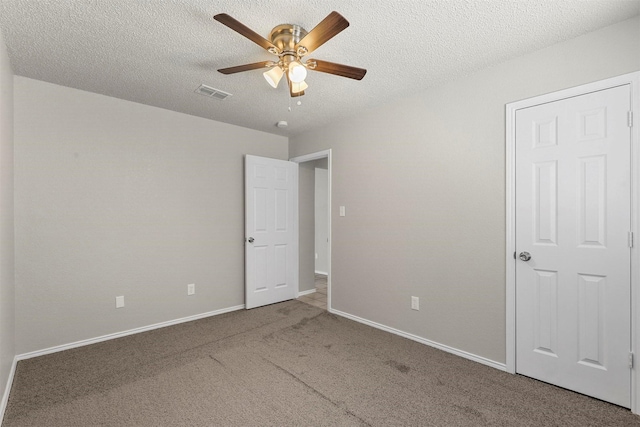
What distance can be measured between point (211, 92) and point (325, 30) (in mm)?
1744

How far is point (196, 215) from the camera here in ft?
12.4

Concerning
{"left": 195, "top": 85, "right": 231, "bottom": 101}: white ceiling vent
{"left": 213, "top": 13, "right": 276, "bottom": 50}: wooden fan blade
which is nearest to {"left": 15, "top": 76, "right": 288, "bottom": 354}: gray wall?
{"left": 195, "top": 85, "right": 231, "bottom": 101}: white ceiling vent

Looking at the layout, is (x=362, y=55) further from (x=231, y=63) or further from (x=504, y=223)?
(x=504, y=223)

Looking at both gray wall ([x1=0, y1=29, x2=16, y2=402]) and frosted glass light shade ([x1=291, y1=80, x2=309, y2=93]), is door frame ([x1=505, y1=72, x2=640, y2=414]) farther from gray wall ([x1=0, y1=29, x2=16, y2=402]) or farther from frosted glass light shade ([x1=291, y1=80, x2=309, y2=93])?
gray wall ([x1=0, y1=29, x2=16, y2=402])

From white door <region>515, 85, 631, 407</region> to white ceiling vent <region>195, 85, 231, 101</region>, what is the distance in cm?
264

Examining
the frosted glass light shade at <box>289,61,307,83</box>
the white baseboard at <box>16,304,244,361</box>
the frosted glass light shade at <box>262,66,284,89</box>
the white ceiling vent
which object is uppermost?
the white ceiling vent

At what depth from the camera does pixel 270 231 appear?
4316 mm

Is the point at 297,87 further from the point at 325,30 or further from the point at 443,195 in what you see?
the point at 443,195

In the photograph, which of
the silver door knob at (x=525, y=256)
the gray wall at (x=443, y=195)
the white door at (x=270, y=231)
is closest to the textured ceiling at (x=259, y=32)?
the gray wall at (x=443, y=195)

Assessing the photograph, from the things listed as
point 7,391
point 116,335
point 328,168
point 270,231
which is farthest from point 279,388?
point 328,168

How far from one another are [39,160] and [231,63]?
6.54 ft

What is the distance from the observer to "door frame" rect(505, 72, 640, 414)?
1915mm

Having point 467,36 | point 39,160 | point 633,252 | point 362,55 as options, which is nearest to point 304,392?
point 633,252

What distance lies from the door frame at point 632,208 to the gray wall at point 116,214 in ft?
10.2
